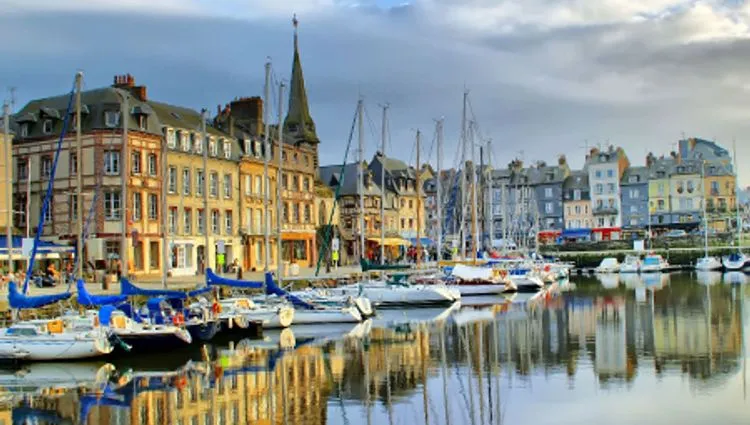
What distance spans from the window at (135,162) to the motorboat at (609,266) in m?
54.8

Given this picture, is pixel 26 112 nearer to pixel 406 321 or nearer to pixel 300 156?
pixel 300 156

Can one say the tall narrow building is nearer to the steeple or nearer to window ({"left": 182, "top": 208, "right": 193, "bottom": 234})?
the steeple

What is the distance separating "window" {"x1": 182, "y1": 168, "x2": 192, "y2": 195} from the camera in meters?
50.2

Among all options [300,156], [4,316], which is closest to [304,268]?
[300,156]

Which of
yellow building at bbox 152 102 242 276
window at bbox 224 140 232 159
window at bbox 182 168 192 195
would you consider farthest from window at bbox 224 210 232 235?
window at bbox 182 168 192 195

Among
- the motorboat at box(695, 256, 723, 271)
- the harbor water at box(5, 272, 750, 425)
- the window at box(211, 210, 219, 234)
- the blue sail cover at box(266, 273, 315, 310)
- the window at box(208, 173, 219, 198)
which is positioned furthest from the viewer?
the motorboat at box(695, 256, 723, 271)

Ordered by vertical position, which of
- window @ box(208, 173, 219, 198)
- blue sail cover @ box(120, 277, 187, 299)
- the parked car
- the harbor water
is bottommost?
the harbor water

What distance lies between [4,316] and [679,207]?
304ft

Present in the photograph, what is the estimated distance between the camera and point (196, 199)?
169ft

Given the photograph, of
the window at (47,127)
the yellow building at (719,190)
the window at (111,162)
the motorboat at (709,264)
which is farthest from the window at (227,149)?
the yellow building at (719,190)

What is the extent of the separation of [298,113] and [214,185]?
50.9 ft

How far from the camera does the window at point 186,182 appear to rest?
50.2 meters

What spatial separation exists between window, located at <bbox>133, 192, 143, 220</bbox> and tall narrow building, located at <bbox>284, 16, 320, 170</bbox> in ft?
63.1

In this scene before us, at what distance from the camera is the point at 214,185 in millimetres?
53062
